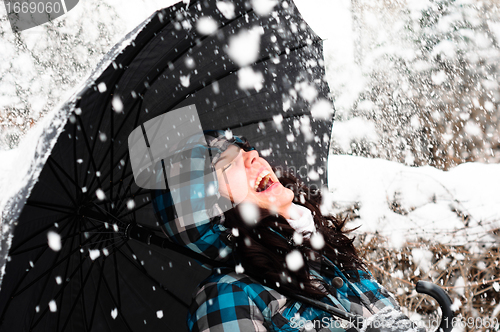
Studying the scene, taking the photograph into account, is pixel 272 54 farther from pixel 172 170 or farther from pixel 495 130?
pixel 495 130

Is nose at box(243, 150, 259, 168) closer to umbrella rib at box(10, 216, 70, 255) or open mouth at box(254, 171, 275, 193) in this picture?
open mouth at box(254, 171, 275, 193)

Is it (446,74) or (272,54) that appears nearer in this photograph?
(272,54)

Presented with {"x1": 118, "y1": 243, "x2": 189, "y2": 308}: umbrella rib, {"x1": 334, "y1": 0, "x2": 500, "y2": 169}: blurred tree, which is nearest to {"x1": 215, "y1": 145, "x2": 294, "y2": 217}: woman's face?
{"x1": 118, "y1": 243, "x2": 189, "y2": 308}: umbrella rib

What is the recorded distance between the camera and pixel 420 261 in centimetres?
251

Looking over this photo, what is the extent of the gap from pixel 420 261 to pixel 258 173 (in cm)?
173

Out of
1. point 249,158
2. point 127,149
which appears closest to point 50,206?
point 127,149

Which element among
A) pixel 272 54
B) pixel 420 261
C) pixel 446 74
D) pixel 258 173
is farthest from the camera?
pixel 446 74

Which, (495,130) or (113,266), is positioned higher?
(495,130)

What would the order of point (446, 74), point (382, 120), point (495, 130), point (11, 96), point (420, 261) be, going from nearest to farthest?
point (420, 261) < point (495, 130) < point (446, 74) < point (382, 120) < point (11, 96)

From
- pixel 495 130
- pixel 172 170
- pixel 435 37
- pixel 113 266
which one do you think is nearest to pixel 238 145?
pixel 172 170

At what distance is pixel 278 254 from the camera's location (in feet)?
4.48

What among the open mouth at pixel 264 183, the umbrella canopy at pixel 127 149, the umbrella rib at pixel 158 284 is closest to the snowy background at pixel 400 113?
the umbrella canopy at pixel 127 149

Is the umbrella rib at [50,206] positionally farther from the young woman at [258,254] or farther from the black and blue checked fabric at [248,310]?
the black and blue checked fabric at [248,310]

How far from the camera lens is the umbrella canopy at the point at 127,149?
116cm
